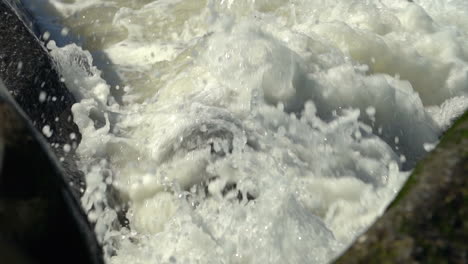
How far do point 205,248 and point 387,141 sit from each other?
227 centimetres

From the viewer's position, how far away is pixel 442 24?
7.45 m

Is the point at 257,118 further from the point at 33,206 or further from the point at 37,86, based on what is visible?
the point at 33,206

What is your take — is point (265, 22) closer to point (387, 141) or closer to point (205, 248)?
point (387, 141)

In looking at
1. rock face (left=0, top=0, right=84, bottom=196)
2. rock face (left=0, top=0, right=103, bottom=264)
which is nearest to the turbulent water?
rock face (left=0, top=0, right=84, bottom=196)

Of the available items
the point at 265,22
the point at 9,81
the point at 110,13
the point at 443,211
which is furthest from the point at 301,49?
the point at 443,211

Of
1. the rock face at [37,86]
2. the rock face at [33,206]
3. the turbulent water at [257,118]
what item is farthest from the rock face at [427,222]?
the rock face at [37,86]

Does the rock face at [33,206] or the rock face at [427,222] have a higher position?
the rock face at [427,222]

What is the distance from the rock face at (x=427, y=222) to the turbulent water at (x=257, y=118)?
202cm

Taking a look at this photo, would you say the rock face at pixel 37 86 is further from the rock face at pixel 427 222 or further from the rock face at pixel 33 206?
the rock face at pixel 427 222

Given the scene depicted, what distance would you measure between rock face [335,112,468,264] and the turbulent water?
6.64 feet

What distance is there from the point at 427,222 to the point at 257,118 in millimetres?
3670

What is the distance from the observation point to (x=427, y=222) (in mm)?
1595

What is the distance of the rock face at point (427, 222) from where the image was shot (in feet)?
5.01

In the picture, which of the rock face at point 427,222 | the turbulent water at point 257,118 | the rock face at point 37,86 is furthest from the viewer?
the rock face at point 37,86
